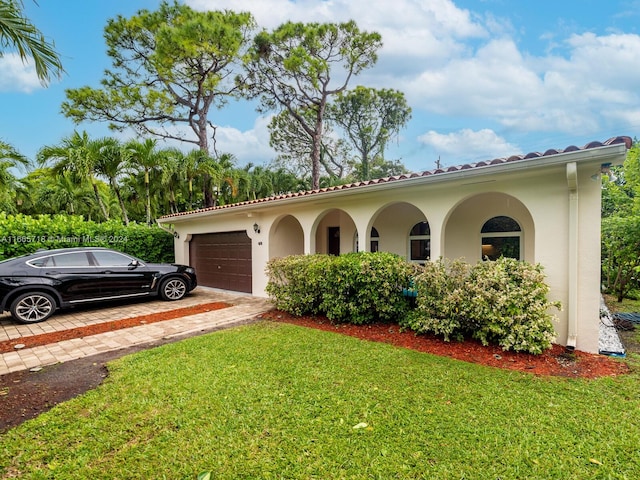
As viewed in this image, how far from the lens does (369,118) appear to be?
88.9ft

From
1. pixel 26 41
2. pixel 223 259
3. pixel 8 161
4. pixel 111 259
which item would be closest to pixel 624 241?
pixel 223 259

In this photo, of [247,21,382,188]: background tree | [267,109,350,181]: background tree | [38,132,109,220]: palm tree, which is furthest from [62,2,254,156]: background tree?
[38,132,109,220]: palm tree

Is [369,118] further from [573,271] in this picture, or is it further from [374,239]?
[573,271]

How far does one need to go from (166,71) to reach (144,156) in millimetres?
9629

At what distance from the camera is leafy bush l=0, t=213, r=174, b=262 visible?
971cm

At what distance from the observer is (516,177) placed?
5.59 meters

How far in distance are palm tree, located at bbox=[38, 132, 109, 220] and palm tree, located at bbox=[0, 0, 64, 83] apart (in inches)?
317

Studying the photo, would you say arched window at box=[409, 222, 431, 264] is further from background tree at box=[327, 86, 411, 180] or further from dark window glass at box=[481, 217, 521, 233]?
background tree at box=[327, 86, 411, 180]

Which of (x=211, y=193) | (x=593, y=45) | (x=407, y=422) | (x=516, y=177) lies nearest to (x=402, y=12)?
(x=593, y=45)

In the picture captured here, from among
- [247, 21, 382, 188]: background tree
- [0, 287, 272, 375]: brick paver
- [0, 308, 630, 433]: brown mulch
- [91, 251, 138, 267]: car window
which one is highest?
[247, 21, 382, 188]: background tree

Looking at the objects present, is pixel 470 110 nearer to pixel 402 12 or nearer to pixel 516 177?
pixel 402 12

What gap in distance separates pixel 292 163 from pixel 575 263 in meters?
24.0

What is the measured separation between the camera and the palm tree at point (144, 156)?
13.1 m

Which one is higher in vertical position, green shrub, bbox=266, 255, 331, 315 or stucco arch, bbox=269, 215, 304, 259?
stucco arch, bbox=269, 215, 304, 259
